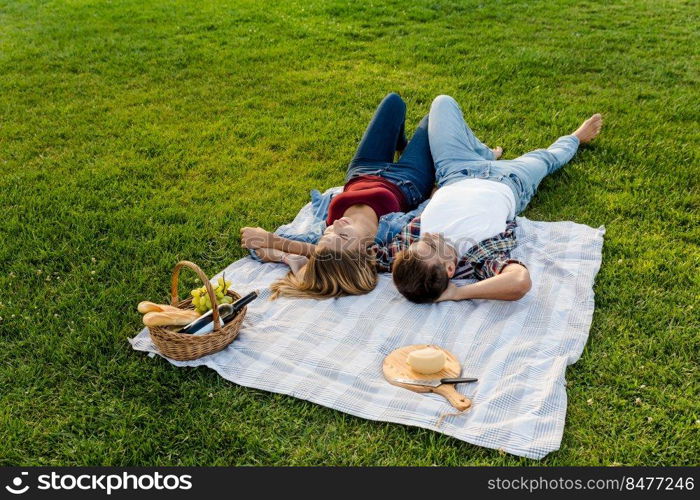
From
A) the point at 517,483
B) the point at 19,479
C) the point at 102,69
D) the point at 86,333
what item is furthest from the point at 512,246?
the point at 102,69

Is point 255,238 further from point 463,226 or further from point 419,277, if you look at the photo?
point 463,226

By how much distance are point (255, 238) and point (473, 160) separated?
227 cm

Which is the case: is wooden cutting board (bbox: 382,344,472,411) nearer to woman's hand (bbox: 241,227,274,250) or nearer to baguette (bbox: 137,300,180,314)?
baguette (bbox: 137,300,180,314)

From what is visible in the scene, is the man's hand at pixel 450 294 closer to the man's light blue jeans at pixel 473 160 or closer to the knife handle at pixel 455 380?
the knife handle at pixel 455 380

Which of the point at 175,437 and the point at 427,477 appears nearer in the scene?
the point at 427,477

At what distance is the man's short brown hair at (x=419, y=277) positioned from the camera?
183 inches

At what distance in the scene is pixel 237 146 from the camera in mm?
7582

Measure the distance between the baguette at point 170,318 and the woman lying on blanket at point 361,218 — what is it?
37.7 inches

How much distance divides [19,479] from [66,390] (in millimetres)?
723

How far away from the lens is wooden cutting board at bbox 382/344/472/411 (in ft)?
12.6

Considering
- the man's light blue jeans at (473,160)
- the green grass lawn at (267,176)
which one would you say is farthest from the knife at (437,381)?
the man's light blue jeans at (473,160)

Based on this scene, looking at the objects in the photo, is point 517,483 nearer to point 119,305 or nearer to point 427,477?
point 427,477

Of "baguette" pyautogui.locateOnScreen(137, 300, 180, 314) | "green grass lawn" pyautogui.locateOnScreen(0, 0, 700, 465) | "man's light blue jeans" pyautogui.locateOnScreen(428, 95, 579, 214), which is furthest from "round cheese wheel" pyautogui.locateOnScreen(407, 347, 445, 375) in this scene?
"man's light blue jeans" pyautogui.locateOnScreen(428, 95, 579, 214)

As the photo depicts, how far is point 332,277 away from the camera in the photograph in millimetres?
4863
